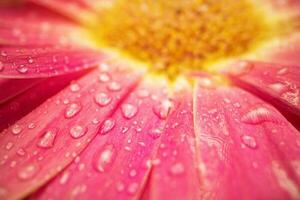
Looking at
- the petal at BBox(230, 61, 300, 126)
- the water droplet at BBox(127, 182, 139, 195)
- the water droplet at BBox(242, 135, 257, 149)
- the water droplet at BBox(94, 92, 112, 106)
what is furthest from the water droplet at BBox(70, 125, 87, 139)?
the petal at BBox(230, 61, 300, 126)

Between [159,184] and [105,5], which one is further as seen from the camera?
[105,5]

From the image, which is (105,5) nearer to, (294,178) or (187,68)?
(187,68)

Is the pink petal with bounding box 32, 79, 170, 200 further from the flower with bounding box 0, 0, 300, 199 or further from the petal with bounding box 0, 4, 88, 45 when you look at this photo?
the petal with bounding box 0, 4, 88, 45

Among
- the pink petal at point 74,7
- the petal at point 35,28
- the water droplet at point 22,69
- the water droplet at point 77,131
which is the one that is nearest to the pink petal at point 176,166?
the water droplet at point 77,131

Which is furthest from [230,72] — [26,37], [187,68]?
[26,37]

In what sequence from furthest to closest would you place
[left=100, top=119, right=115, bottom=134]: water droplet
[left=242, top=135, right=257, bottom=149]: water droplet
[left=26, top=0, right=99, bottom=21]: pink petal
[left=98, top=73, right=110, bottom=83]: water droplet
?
[left=26, top=0, right=99, bottom=21]: pink petal < [left=98, top=73, right=110, bottom=83]: water droplet < [left=100, top=119, right=115, bottom=134]: water droplet < [left=242, top=135, right=257, bottom=149]: water droplet

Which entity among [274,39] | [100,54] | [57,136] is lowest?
[57,136]

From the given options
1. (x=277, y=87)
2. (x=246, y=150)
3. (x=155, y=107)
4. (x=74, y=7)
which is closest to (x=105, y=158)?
(x=155, y=107)
